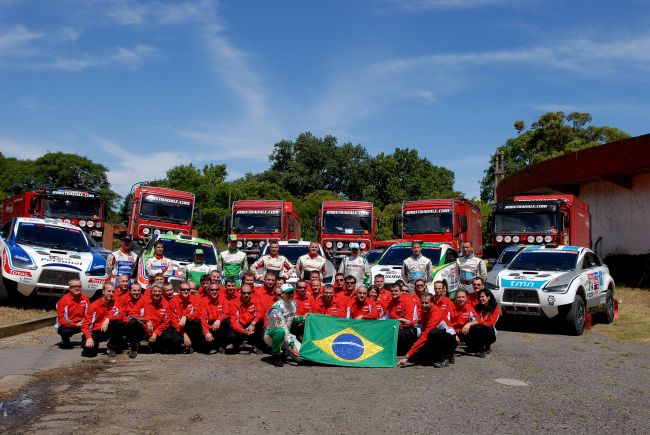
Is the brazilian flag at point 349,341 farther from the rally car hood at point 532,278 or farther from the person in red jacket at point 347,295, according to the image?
the rally car hood at point 532,278

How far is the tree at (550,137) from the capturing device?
56.7 metres

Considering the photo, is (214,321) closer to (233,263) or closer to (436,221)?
(233,263)

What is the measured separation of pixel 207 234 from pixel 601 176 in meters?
41.0

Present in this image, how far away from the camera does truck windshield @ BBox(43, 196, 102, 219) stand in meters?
24.5

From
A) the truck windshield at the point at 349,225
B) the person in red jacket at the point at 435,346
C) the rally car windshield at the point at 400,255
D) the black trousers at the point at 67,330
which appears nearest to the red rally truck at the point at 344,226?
the truck windshield at the point at 349,225

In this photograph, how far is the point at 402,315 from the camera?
10867 mm

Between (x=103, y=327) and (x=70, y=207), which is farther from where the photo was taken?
(x=70, y=207)

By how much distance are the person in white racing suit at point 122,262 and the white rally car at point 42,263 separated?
50 cm

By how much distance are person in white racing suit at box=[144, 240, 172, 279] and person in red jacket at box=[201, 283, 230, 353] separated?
271cm

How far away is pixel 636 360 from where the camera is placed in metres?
10.8

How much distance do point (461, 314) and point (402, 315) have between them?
0.93 meters

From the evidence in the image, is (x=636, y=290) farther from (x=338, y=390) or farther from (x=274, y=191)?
(x=274, y=191)

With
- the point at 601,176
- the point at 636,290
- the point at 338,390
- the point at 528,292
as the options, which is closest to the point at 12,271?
the point at 338,390

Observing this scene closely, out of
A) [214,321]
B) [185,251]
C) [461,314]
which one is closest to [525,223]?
[185,251]
